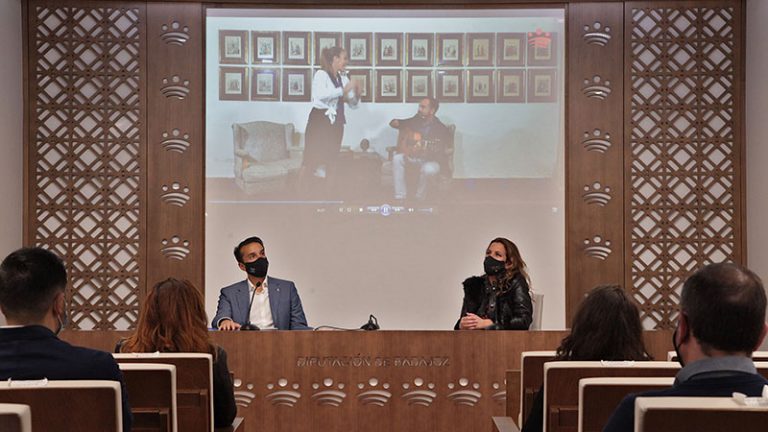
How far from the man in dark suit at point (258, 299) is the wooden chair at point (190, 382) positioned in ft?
8.33

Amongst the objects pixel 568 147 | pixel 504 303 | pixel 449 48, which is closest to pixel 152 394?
pixel 504 303

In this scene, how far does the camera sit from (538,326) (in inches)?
234

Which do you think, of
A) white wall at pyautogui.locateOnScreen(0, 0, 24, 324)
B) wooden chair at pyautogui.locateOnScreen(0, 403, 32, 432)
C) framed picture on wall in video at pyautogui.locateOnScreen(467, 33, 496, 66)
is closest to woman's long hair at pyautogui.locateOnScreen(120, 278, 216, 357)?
wooden chair at pyautogui.locateOnScreen(0, 403, 32, 432)

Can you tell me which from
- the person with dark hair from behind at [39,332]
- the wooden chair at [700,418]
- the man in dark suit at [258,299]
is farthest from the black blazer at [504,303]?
the wooden chair at [700,418]

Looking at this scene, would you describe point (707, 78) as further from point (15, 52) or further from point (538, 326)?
point (15, 52)

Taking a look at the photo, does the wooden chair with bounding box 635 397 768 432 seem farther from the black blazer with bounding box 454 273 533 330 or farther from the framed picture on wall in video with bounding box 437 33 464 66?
the framed picture on wall in video with bounding box 437 33 464 66

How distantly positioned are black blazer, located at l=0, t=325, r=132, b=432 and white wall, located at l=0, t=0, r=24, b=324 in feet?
13.9

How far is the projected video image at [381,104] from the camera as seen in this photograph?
23.9 feet

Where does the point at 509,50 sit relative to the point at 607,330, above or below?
above

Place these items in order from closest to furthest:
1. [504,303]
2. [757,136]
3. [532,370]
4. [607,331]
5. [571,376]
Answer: [571,376] → [607,331] → [532,370] → [504,303] → [757,136]

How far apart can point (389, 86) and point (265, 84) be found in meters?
0.91

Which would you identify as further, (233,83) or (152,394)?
(233,83)

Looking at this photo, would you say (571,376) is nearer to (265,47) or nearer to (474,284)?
(474,284)

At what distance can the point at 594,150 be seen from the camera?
6.76 m
